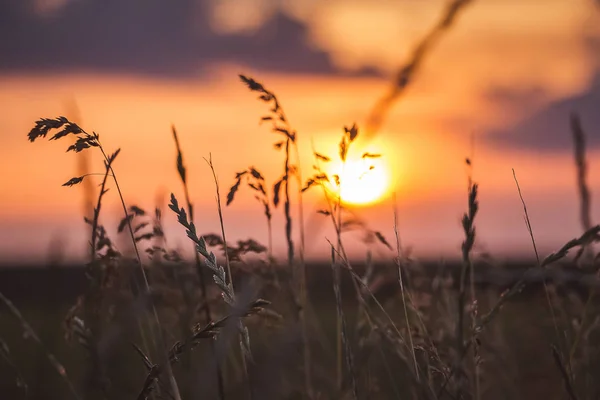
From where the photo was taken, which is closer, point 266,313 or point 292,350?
Answer: point 292,350

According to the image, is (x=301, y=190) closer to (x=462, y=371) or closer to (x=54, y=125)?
(x=54, y=125)

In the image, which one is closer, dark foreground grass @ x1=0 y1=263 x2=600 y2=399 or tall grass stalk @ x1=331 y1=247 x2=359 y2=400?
dark foreground grass @ x1=0 y1=263 x2=600 y2=399

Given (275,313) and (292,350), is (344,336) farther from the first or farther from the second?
(292,350)

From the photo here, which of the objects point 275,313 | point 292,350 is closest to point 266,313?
point 275,313

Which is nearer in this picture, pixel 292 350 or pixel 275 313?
pixel 292 350

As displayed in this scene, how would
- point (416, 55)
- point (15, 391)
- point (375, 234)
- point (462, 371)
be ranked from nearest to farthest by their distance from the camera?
point (462, 371)
point (416, 55)
point (375, 234)
point (15, 391)

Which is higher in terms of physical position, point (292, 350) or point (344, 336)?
point (292, 350)

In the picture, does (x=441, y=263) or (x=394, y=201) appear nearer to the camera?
→ (x=394, y=201)

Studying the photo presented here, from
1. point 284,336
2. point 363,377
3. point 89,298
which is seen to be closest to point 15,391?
point 363,377

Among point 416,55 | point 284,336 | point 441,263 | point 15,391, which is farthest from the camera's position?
point 15,391

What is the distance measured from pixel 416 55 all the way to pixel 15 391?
634 cm

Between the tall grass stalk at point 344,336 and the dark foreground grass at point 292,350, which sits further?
the tall grass stalk at point 344,336

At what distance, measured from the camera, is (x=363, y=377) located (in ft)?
8.86

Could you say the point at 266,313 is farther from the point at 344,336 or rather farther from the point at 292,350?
the point at 292,350
